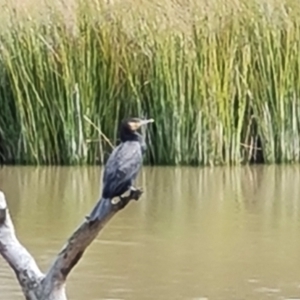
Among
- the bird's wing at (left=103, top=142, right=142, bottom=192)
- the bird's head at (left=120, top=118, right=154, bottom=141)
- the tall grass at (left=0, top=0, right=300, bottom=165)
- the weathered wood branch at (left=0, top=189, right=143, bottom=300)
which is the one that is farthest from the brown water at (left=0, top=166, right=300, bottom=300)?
the weathered wood branch at (left=0, top=189, right=143, bottom=300)

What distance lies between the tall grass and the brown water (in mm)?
378

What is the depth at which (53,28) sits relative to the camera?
38.3 ft

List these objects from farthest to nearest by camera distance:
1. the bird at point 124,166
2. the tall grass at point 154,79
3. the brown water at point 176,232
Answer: the tall grass at point 154,79 < the brown water at point 176,232 < the bird at point 124,166

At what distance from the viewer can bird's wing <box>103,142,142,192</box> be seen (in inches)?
196

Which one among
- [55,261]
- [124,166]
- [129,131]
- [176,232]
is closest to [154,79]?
[176,232]

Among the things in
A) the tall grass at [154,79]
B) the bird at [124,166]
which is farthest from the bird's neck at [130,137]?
the tall grass at [154,79]

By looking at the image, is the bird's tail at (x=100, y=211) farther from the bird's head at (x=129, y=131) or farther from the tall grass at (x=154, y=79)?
the tall grass at (x=154, y=79)

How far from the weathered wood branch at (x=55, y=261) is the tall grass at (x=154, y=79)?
7.15m

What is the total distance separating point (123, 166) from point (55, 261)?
97 cm

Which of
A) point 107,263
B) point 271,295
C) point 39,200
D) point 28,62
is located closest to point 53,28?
point 28,62

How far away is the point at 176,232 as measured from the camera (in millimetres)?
8055

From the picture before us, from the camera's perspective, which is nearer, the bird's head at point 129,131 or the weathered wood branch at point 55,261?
the weathered wood branch at point 55,261

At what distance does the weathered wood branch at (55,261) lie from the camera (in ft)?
13.7

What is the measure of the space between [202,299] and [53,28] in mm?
5844
